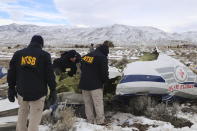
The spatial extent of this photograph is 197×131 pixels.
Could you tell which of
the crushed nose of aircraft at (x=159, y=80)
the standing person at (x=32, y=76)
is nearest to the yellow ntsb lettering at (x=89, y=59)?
the crushed nose of aircraft at (x=159, y=80)

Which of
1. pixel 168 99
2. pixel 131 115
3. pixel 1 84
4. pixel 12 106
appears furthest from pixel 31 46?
pixel 1 84

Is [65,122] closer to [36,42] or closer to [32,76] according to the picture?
[32,76]

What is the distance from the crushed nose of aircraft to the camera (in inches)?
235

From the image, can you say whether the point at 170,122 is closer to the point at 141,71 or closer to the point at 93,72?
the point at 141,71

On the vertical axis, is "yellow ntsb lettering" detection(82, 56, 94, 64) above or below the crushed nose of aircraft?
above

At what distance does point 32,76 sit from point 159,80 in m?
3.11

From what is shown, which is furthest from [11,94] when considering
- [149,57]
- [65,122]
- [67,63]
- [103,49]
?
[149,57]

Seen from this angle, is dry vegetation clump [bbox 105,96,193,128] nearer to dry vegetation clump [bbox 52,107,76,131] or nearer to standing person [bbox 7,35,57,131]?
dry vegetation clump [bbox 52,107,76,131]

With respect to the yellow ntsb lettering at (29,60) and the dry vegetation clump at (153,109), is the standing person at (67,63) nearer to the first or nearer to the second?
the dry vegetation clump at (153,109)

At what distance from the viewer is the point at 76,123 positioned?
5.39 m

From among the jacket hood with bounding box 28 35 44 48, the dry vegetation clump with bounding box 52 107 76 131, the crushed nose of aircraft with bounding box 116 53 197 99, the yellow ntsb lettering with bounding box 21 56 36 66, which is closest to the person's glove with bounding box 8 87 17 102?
the yellow ntsb lettering with bounding box 21 56 36 66

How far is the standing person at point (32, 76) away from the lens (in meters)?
4.00

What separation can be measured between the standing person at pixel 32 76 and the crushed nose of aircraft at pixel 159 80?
2208 mm

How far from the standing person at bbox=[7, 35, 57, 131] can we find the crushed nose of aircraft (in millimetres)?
2208
